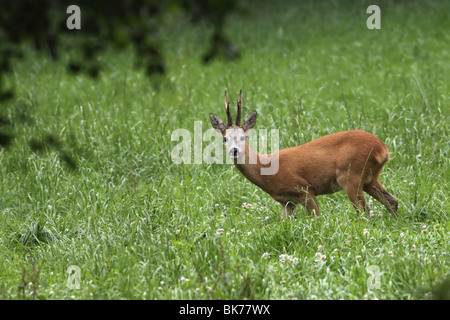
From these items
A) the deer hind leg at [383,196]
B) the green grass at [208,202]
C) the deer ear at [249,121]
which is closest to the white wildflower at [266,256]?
the green grass at [208,202]

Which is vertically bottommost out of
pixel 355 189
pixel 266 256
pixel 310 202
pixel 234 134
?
pixel 266 256

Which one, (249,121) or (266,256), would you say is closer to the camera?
(266,256)

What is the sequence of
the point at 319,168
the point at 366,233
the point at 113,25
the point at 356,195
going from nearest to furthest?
the point at 113,25 → the point at 366,233 → the point at 356,195 → the point at 319,168

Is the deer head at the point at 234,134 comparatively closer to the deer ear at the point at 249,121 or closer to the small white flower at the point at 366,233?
the deer ear at the point at 249,121

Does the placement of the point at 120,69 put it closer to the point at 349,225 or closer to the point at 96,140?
the point at 96,140

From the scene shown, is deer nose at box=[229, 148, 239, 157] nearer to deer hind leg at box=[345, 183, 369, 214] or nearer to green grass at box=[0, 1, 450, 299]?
green grass at box=[0, 1, 450, 299]

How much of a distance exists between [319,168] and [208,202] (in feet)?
3.41

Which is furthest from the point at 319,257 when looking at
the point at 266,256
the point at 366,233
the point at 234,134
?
the point at 234,134

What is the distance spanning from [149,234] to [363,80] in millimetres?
5904

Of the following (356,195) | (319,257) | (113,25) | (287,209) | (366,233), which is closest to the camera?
(113,25)

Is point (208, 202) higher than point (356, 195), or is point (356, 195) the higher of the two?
point (356, 195)

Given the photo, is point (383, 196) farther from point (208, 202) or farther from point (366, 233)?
point (208, 202)

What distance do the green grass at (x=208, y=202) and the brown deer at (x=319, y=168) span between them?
0.57 ft

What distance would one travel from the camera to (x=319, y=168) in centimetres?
557
